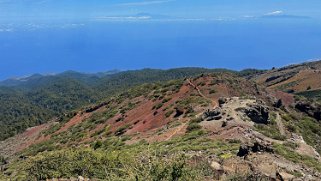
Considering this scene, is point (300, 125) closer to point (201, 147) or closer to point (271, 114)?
point (271, 114)

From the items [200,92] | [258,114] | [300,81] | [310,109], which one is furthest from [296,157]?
[300,81]

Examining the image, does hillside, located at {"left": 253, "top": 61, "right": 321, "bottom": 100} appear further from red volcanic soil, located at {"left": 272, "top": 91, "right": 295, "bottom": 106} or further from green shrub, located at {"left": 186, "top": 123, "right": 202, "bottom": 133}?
green shrub, located at {"left": 186, "top": 123, "right": 202, "bottom": 133}

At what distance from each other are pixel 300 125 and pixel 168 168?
75.2 feet

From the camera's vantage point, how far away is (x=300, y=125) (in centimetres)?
3378

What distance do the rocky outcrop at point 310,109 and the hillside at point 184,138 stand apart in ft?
0.42

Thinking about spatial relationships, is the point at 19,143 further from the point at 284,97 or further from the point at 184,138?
the point at 184,138

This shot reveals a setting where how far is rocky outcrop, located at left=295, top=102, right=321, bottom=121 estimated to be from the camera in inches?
1501

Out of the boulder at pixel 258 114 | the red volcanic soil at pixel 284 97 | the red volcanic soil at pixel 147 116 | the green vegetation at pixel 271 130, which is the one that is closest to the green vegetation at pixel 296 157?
the green vegetation at pixel 271 130

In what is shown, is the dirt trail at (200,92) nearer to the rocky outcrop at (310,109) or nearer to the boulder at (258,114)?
the boulder at (258,114)

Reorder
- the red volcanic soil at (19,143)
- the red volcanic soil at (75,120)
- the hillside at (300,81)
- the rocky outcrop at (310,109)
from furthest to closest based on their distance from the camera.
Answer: the hillside at (300,81) < the red volcanic soil at (75,120) < the red volcanic soil at (19,143) < the rocky outcrop at (310,109)

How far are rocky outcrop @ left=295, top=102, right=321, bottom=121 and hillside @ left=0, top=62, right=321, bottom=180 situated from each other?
127 millimetres

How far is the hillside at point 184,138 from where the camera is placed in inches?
627

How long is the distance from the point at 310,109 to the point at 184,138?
17.4 m

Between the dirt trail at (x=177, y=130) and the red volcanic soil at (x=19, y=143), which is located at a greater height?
the dirt trail at (x=177, y=130)
